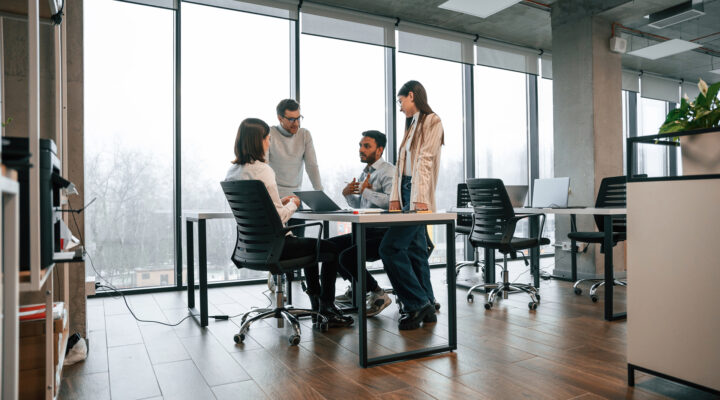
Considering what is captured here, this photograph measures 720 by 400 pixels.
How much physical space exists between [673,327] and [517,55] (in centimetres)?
524

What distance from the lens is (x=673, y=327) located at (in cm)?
185

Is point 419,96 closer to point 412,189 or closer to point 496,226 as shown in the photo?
point 412,189

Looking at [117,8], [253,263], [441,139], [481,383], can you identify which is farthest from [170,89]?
[481,383]

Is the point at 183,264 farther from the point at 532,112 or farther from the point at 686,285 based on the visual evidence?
the point at 532,112

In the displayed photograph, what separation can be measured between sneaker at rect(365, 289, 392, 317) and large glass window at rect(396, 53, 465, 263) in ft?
8.26

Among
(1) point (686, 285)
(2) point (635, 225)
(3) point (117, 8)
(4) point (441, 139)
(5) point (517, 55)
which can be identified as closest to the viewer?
(1) point (686, 285)

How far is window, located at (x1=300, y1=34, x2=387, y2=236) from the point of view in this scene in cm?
509

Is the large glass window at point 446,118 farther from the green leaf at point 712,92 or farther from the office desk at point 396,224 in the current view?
the green leaf at point 712,92

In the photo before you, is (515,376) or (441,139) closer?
(515,376)

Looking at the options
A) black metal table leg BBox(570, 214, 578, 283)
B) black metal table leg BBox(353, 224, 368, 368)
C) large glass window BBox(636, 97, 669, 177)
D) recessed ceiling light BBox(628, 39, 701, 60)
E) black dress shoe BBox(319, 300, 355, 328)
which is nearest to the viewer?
black metal table leg BBox(353, 224, 368, 368)

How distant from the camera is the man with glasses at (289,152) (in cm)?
367

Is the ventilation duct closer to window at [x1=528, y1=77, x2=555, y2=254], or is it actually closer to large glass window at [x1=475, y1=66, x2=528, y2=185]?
window at [x1=528, y1=77, x2=555, y2=254]

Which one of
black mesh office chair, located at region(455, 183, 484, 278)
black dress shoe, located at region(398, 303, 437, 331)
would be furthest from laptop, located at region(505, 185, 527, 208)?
black dress shoe, located at region(398, 303, 437, 331)

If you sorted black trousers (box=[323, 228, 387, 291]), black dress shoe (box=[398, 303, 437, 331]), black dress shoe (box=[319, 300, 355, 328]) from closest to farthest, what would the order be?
black dress shoe (box=[398, 303, 437, 331]) → black dress shoe (box=[319, 300, 355, 328]) → black trousers (box=[323, 228, 387, 291])
